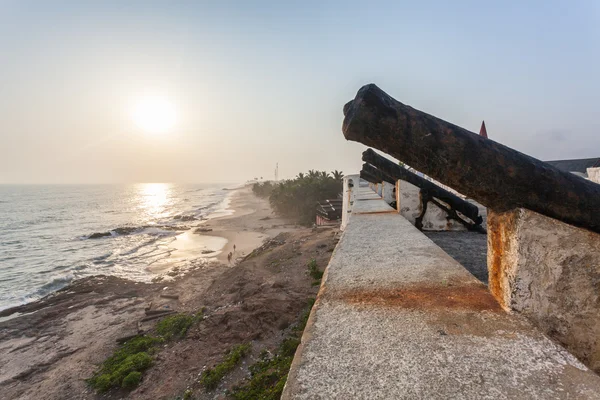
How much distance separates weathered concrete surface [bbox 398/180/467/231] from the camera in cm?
534

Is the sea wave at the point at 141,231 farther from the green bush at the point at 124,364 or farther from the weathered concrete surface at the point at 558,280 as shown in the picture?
the weathered concrete surface at the point at 558,280

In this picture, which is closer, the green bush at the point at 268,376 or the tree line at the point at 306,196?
the green bush at the point at 268,376

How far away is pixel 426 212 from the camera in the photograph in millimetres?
5410

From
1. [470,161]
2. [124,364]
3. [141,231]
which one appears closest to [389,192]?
[470,161]

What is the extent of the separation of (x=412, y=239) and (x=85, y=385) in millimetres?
7259

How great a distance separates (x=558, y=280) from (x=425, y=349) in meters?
0.80

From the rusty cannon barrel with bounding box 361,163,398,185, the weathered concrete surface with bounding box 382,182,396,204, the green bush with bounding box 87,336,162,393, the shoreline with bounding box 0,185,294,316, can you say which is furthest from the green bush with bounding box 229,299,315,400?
the shoreline with bounding box 0,185,294,316

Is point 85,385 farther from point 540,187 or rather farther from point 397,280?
point 540,187

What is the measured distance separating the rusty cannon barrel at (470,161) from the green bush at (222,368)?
5014mm

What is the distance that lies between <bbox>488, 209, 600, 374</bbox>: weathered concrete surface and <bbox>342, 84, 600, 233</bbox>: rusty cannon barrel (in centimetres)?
11

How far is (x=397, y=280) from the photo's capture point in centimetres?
208

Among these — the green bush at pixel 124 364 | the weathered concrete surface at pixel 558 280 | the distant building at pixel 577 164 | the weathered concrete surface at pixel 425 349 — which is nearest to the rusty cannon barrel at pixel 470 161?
the weathered concrete surface at pixel 558 280

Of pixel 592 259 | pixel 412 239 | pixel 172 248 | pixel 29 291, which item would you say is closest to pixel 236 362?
pixel 412 239

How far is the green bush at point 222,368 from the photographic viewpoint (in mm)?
4816
